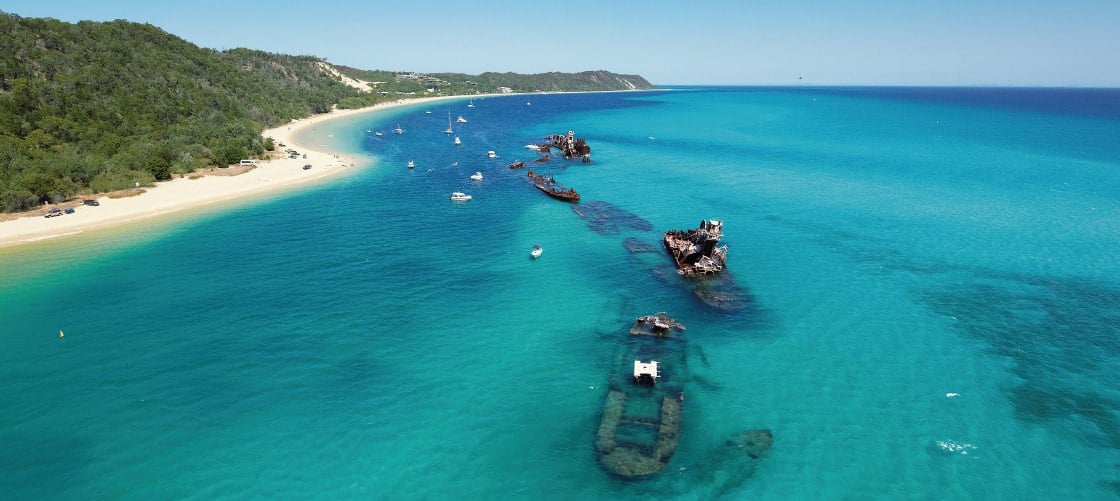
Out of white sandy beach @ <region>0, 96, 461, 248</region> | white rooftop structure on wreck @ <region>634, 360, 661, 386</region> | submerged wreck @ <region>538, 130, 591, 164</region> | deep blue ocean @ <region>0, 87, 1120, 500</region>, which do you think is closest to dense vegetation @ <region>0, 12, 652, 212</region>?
white sandy beach @ <region>0, 96, 461, 248</region>

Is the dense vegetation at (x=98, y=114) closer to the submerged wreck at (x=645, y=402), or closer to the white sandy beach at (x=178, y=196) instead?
the white sandy beach at (x=178, y=196)

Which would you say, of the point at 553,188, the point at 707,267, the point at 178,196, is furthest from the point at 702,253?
the point at 178,196

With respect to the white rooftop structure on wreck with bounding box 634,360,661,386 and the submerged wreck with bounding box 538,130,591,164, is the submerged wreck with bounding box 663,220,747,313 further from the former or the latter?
the submerged wreck with bounding box 538,130,591,164

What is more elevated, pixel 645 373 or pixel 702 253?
pixel 702 253

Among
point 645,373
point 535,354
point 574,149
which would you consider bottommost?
point 535,354

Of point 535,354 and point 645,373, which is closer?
point 645,373

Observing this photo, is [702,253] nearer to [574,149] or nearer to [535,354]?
[535,354]
